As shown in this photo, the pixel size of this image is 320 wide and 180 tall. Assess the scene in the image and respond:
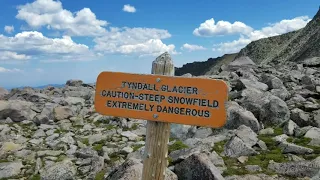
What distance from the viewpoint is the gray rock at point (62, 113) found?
23.2 meters

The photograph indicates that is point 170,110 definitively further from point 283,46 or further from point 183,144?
point 283,46

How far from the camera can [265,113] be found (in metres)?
18.1

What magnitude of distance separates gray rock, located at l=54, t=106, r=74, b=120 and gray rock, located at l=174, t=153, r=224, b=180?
46.3 feet

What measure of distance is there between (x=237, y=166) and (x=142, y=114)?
20.8 feet

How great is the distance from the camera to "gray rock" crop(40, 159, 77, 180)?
12672mm

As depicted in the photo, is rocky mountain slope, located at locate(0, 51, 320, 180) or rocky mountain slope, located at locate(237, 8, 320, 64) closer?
rocky mountain slope, located at locate(0, 51, 320, 180)

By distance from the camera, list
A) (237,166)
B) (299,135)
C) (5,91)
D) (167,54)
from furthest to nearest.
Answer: (5,91)
(299,135)
(237,166)
(167,54)

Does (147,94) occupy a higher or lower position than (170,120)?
higher

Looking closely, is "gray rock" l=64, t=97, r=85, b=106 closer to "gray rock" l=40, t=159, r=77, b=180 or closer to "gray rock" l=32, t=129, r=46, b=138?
"gray rock" l=32, t=129, r=46, b=138

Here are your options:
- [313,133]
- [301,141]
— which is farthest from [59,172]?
[313,133]

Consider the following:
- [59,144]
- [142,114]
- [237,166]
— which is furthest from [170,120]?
[59,144]

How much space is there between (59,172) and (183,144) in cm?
521

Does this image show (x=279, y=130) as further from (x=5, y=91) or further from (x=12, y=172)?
(x=5, y=91)

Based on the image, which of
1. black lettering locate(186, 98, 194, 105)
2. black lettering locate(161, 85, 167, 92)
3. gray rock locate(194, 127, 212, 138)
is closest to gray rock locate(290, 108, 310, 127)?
gray rock locate(194, 127, 212, 138)
